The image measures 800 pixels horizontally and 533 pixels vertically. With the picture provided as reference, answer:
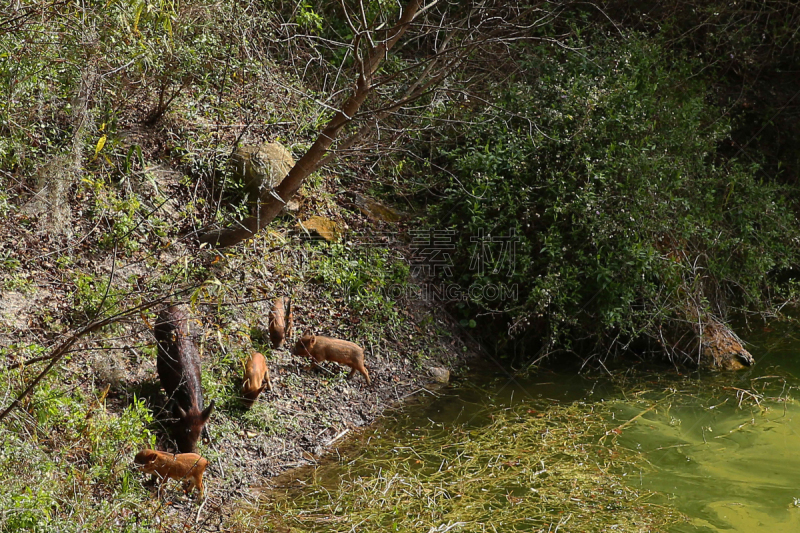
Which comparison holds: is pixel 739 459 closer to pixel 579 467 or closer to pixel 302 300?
pixel 579 467

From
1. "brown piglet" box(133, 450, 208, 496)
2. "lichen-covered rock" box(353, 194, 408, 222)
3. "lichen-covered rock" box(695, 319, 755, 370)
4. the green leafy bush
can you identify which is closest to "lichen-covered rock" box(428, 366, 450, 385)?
the green leafy bush

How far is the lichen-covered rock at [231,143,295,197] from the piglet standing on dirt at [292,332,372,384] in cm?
139

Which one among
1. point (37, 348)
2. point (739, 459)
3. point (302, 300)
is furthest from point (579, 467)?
point (37, 348)

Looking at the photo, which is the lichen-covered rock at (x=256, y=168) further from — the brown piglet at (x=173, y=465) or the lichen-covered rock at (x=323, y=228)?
the brown piglet at (x=173, y=465)

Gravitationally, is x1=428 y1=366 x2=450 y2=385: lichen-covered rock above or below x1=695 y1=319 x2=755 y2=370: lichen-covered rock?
below

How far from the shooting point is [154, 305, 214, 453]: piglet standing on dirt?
426 centimetres

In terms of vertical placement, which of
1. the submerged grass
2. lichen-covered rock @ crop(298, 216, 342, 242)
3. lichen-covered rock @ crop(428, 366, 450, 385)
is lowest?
lichen-covered rock @ crop(428, 366, 450, 385)

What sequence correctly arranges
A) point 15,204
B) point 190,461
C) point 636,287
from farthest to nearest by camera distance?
point 636,287 → point 15,204 → point 190,461

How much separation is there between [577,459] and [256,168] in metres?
3.37

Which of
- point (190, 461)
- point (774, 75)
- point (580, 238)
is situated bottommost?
point (190, 461)

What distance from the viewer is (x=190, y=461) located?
3.90m

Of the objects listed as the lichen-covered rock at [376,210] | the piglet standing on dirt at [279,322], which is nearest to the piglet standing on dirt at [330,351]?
the piglet standing on dirt at [279,322]

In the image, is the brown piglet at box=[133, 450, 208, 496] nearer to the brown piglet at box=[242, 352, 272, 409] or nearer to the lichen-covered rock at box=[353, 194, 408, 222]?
the brown piglet at box=[242, 352, 272, 409]

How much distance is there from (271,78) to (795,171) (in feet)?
20.1
